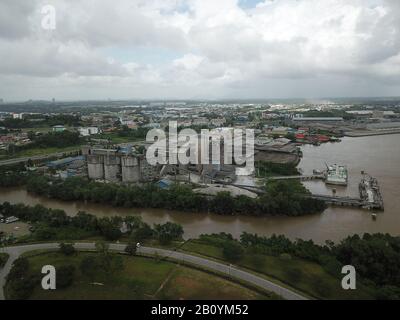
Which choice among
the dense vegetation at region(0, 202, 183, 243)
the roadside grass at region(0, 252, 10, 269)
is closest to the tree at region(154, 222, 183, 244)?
the dense vegetation at region(0, 202, 183, 243)

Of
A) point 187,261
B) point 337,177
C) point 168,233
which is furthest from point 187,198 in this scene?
point 337,177

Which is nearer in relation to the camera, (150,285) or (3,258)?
(150,285)

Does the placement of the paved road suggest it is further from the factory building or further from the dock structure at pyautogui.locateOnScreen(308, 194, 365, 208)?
the factory building

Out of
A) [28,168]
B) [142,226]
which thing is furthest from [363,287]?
[28,168]

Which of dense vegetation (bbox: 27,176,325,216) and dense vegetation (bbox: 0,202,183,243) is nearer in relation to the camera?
dense vegetation (bbox: 0,202,183,243)

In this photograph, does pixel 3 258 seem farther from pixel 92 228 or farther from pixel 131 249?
pixel 131 249
